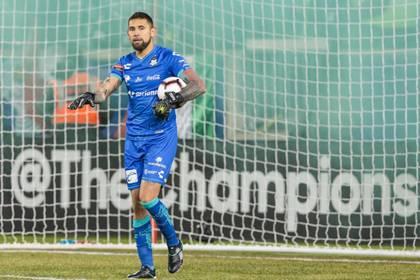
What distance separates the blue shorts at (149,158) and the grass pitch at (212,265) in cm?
78

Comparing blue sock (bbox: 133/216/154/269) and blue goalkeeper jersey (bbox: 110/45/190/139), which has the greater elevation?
blue goalkeeper jersey (bbox: 110/45/190/139)

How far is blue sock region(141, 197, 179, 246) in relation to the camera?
8031 millimetres

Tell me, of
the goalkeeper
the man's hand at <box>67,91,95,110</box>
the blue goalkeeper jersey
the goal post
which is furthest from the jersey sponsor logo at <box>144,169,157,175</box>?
the goal post

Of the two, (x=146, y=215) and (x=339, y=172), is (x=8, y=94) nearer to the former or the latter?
(x=339, y=172)

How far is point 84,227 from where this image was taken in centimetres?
1412

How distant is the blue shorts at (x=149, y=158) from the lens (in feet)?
26.5

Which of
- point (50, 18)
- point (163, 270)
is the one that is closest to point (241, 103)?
point (50, 18)

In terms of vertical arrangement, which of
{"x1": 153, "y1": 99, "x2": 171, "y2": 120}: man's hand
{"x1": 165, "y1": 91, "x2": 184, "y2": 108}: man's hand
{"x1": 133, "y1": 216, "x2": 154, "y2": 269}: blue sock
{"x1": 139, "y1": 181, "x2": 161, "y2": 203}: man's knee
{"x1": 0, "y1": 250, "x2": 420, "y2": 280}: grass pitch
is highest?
{"x1": 165, "y1": 91, "x2": 184, "y2": 108}: man's hand

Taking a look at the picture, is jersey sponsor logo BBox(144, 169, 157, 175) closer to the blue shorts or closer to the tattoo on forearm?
the blue shorts

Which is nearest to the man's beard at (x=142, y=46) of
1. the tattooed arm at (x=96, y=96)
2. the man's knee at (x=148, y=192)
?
the tattooed arm at (x=96, y=96)

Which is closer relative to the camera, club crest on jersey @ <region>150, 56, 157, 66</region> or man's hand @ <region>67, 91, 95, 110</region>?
man's hand @ <region>67, 91, 95, 110</region>

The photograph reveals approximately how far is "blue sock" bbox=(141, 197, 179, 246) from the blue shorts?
0.16 metres

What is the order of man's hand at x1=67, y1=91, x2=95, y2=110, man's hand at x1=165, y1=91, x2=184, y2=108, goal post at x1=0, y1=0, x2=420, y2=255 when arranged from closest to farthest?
1. man's hand at x1=165, y1=91, x2=184, y2=108
2. man's hand at x1=67, y1=91, x2=95, y2=110
3. goal post at x1=0, y1=0, x2=420, y2=255

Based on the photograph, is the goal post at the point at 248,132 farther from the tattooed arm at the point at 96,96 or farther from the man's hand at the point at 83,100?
the man's hand at the point at 83,100
